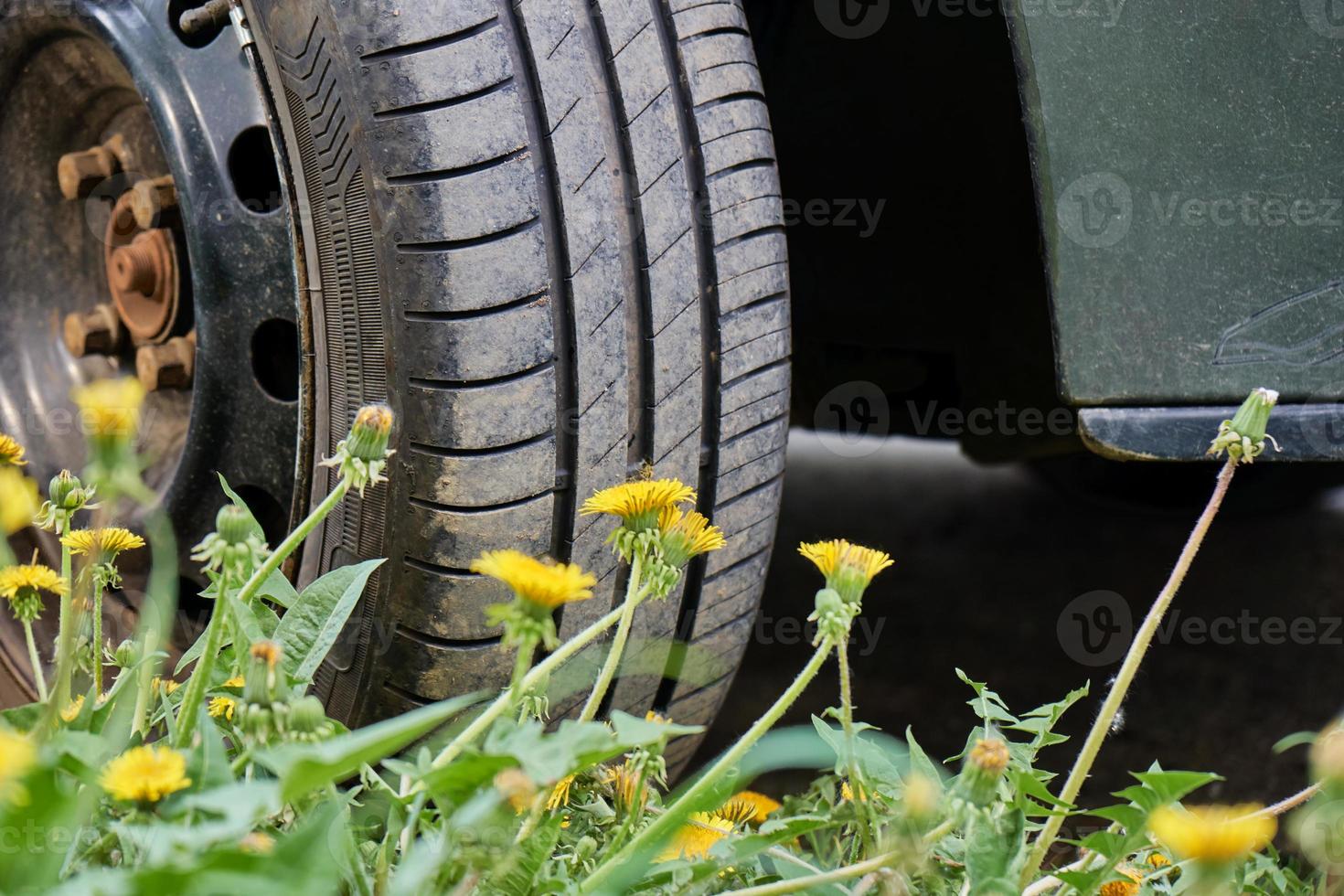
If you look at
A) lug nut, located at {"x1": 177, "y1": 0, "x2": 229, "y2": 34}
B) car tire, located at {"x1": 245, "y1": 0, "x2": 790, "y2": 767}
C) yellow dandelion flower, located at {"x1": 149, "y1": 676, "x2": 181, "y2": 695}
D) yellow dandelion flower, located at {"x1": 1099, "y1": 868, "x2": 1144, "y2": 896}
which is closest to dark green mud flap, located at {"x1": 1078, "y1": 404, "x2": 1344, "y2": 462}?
car tire, located at {"x1": 245, "y1": 0, "x2": 790, "y2": 767}

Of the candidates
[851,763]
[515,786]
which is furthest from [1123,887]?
[515,786]

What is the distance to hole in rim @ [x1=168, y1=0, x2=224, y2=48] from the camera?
1.28 m

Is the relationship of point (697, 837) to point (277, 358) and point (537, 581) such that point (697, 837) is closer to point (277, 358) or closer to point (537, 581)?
point (537, 581)

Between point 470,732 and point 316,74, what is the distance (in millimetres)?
625

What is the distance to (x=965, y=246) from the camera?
5.38ft

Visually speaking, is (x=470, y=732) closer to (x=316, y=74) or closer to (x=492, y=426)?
(x=492, y=426)

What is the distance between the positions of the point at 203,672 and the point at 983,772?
1.26ft

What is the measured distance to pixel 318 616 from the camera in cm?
77

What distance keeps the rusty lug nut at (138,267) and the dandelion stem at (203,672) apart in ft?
2.72

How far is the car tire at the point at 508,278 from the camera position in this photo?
0.99m

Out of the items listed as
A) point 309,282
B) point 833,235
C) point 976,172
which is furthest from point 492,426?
point 833,235

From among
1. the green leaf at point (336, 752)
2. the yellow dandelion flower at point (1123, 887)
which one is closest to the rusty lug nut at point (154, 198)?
the green leaf at point (336, 752)

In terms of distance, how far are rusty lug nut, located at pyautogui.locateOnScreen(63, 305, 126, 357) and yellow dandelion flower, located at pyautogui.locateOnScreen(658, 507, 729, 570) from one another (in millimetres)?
1026

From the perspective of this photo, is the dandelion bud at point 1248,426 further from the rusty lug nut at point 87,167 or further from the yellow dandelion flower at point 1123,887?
the rusty lug nut at point 87,167
